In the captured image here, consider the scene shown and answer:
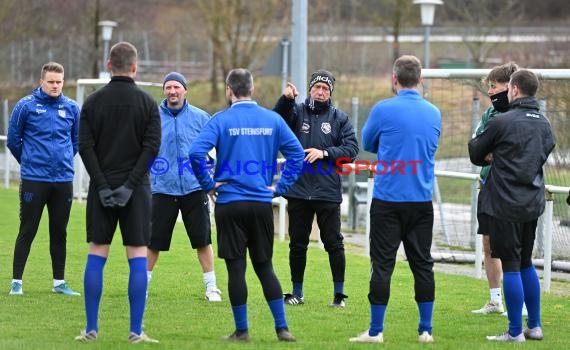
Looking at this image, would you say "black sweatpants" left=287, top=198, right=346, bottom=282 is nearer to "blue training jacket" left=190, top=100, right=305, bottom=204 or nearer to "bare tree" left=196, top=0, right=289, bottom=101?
"blue training jacket" left=190, top=100, right=305, bottom=204

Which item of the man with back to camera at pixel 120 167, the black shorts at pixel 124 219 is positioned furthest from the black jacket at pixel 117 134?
the black shorts at pixel 124 219

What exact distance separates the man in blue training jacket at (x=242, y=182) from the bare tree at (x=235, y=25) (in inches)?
1097

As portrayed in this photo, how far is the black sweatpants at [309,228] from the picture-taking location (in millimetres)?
9773

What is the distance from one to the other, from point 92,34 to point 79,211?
20070 mm

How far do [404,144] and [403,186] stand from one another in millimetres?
303

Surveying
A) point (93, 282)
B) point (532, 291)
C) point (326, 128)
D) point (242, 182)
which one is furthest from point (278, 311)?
point (326, 128)

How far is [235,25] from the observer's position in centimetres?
3581

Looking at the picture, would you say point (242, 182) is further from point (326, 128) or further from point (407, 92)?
point (326, 128)

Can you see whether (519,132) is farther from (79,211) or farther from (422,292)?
(79,211)

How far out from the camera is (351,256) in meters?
13.9

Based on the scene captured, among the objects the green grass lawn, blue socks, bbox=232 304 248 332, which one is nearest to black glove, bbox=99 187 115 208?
the green grass lawn

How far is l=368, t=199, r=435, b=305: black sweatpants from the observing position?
782 cm

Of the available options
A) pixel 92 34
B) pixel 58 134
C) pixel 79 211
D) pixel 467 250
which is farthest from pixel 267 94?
pixel 58 134

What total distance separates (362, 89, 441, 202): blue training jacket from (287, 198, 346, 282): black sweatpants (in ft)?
6.38
